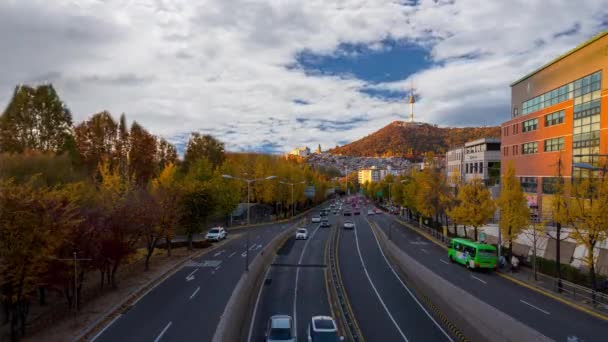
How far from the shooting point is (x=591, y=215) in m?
24.4

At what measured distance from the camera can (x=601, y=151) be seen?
3544 cm

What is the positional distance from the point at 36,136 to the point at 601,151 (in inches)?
2353

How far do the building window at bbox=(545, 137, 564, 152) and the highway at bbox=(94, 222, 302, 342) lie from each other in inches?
1409

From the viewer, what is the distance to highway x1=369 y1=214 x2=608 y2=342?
62.3ft

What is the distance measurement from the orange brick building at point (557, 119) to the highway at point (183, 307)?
27.8 m

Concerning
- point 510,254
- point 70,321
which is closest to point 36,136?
point 70,321

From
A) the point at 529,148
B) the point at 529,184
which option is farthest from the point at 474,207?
the point at 529,148

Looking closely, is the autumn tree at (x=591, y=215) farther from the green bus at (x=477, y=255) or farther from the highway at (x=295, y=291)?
the highway at (x=295, y=291)

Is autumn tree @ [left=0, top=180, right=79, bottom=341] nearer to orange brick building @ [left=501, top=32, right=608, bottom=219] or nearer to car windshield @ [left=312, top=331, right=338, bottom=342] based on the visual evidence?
car windshield @ [left=312, top=331, right=338, bottom=342]

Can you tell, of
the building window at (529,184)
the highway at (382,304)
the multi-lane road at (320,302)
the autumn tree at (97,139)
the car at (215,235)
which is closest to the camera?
the multi-lane road at (320,302)

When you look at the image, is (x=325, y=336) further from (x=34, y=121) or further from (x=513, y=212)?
(x=34, y=121)

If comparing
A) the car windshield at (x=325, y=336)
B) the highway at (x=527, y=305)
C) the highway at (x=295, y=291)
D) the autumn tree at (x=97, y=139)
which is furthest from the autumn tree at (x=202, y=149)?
the car windshield at (x=325, y=336)

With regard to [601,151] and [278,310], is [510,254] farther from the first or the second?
[278,310]

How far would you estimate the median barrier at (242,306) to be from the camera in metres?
18.0
